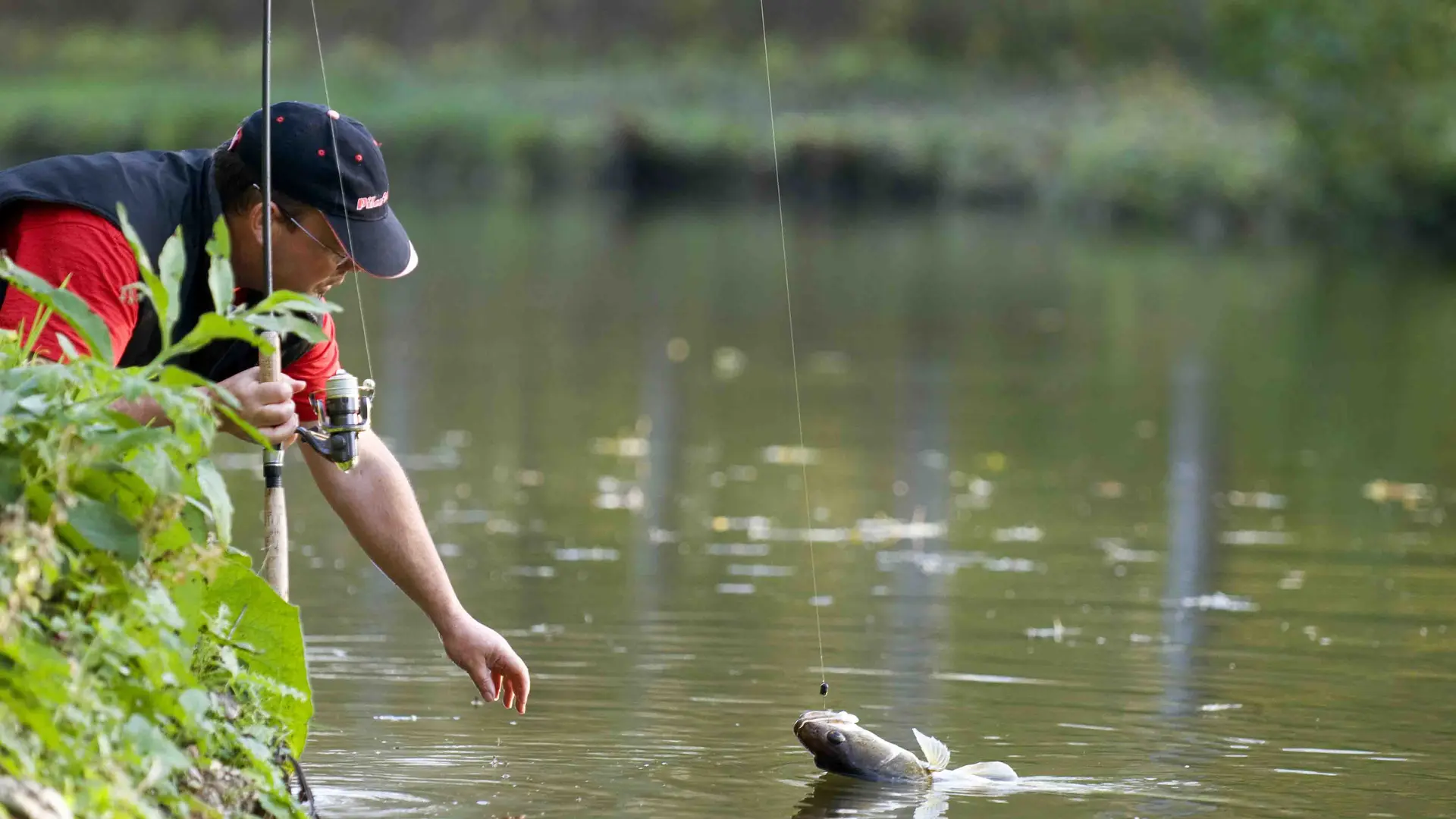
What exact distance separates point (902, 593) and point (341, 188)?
3598 millimetres

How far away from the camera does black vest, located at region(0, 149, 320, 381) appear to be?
3908 mm

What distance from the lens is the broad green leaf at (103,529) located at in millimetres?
3355

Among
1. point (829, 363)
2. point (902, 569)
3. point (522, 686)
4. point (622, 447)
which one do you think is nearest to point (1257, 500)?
point (902, 569)

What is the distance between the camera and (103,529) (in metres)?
3.37

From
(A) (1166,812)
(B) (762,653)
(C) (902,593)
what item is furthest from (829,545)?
(A) (1166,812)

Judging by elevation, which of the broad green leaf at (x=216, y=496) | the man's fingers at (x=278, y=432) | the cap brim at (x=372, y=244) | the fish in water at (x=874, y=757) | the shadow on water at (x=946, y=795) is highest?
the cap brim at (x=372, y=244)

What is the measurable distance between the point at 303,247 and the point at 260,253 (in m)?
0.08

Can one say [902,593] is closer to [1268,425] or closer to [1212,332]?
[1268,425]

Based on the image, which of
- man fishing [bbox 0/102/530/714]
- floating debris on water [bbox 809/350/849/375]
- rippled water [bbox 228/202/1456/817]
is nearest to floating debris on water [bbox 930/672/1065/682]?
rippled water [bbox 228/202/1456/817]

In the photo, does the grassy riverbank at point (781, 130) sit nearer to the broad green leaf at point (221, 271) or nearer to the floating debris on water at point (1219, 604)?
the floating debris on water at point (1219, 604)

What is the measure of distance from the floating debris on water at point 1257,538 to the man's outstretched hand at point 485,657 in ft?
15.8

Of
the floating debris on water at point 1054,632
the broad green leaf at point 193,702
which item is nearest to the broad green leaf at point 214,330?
the broad green leaf at point 193,702

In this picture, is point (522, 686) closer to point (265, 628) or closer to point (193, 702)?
point (265, 628)

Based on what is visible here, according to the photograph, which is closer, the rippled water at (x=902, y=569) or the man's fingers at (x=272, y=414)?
the man's fingers at (x=272, y=414)
